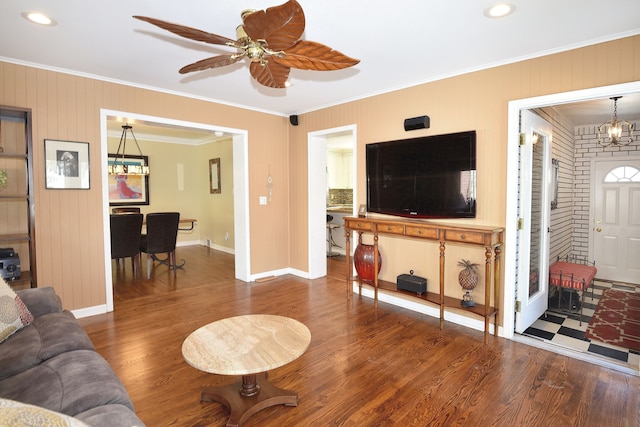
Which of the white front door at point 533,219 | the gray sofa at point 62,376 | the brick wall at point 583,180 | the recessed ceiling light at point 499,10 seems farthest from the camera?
the brick wall at point 583,180

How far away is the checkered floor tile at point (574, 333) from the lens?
9.54 ft

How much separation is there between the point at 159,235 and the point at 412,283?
3.96m

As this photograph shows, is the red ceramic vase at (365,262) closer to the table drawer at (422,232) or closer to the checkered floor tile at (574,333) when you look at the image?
the table drawer at (422,232)

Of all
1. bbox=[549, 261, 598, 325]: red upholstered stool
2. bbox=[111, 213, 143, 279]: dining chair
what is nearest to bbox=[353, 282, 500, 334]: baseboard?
bbox=[549, 261, 598, 325]: red upholstered stool

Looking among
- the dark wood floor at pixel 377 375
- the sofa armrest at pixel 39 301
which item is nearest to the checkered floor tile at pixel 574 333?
the dark wood floor at pixel 377 375

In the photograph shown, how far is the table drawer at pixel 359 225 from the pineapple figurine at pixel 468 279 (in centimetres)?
102

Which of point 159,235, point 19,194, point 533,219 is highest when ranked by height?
point 19,194

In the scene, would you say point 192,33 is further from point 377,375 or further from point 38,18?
point 377,375

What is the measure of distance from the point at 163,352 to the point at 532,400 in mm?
2745

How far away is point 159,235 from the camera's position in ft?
17.8

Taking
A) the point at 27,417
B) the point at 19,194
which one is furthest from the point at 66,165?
the point at 27,417

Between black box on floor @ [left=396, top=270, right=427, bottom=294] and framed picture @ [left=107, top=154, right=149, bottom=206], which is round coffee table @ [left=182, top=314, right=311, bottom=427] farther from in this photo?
framed picture @ [left=107, top=154, right=149, bottom=206]

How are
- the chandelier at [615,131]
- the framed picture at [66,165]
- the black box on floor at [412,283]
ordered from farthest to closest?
the chandelier at [615,131] < the black box on floor at [412,283] < the framed picture at [66,165]

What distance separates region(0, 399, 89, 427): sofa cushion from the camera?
732mm
